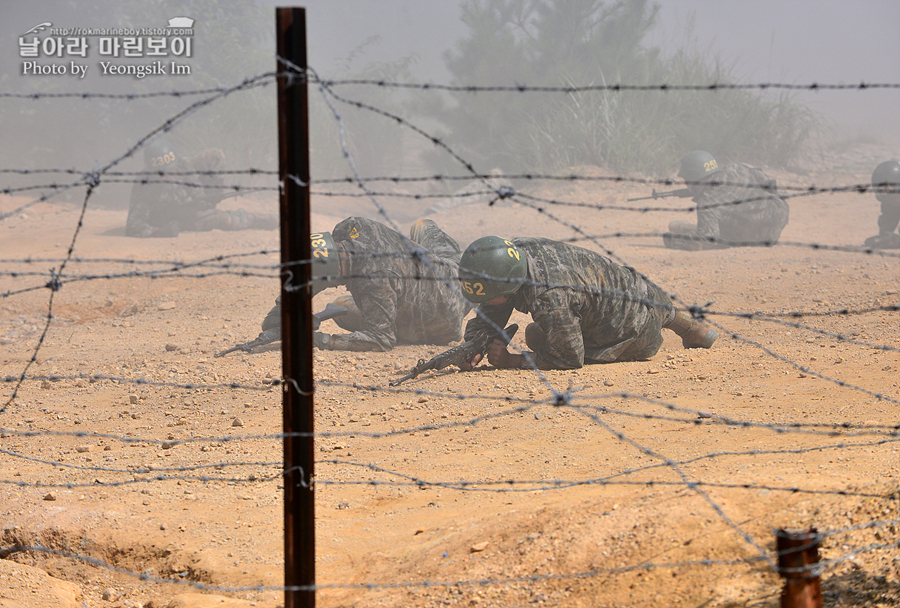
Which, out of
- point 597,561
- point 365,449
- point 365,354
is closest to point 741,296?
point 365,354

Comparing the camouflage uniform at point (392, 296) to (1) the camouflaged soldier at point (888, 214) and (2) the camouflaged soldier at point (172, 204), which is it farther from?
(1) the camouflaged soldier at point (888, 214)

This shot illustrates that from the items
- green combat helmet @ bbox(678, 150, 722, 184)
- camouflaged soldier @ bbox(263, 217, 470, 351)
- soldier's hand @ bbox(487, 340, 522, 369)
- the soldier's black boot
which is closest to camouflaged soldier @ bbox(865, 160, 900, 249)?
green combat helmet @ bbox(678, 150, 722, 184)

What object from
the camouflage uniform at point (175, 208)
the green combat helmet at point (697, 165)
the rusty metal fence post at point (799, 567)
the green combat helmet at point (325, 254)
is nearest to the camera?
the rusty metal fence post at point (799, 567)

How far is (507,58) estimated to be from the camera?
22594 mm

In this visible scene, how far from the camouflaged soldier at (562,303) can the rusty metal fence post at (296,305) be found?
3.01 meters

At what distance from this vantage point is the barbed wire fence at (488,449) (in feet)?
8.32

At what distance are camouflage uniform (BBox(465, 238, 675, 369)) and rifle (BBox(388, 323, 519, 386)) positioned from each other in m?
0.12

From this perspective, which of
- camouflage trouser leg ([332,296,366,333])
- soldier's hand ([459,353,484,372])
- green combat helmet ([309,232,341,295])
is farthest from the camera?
camouflage trouser leg ([332,296,366,333])

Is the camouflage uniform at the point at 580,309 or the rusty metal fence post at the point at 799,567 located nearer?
the rusty metal fence post at the point at 799,567

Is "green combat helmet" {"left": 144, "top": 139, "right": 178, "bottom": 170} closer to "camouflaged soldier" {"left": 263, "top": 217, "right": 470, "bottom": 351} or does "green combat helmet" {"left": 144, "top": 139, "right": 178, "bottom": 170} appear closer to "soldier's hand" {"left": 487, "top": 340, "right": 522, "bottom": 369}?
"camouflaged soldier" {"left": 263, "top": 217, "right": 470, "bottom": 351}

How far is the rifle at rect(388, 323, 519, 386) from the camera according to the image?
5355mm

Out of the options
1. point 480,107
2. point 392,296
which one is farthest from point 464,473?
point 480,107

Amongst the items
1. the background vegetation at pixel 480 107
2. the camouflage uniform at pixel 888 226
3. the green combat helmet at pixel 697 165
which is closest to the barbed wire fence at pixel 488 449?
the green combat helmet at pixel 697 165

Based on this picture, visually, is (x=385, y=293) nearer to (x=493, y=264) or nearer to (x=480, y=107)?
(x=493, y=264)
